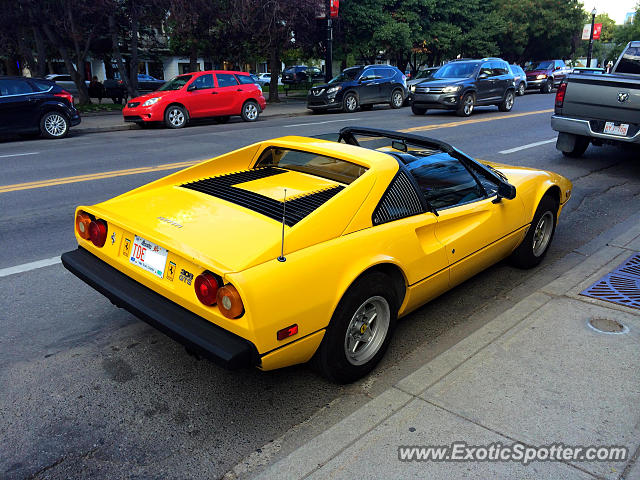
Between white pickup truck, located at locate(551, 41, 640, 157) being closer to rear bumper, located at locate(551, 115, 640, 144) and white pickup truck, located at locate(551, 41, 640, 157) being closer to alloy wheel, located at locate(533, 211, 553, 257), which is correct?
rear bumper, located at locate(551, 115, 640, 144)

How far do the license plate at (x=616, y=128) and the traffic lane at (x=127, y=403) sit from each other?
761cm

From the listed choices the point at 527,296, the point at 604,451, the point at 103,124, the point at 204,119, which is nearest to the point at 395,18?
the point at 204,119

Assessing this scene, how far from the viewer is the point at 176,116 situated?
1675 cm

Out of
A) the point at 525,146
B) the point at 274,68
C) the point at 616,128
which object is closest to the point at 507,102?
the point at 525,146

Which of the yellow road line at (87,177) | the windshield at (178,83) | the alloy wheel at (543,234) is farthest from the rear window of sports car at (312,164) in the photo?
the windshield at (178,83)

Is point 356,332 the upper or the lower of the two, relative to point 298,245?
lower

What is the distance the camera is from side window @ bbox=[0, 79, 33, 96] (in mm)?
13656

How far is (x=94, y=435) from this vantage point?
9.45ft


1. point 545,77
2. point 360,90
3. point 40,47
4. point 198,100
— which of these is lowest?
point 198,100

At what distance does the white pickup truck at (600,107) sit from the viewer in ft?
28.1

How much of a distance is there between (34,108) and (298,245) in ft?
44.9

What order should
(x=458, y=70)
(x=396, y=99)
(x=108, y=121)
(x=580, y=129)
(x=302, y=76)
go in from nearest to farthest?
(x=580, y=129) → (x=108, y=121) → (x=458, y=70) → (x=396, y=99) → (x=302, y=76)

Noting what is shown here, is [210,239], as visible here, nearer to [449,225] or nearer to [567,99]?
[449,225]

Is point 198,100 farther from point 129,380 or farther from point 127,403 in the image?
point 127,403
